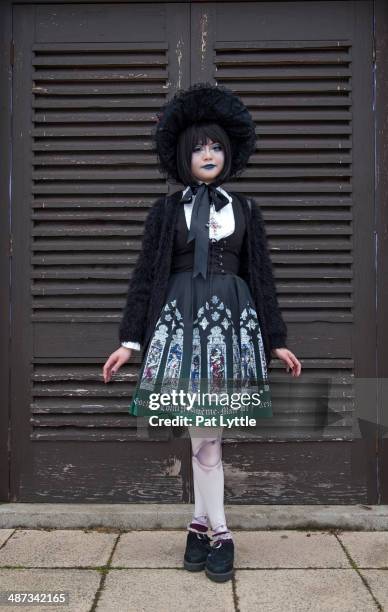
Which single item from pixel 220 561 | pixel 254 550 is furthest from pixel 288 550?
pixel 220 561

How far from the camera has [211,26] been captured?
3652 millimetres

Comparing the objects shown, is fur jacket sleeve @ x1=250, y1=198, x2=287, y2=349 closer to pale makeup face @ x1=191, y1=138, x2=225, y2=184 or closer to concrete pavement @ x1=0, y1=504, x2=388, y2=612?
pale makeup face @ x1=191, y1=138, x2=225, y2=184

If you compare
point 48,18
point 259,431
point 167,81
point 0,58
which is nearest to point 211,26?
point 167,81

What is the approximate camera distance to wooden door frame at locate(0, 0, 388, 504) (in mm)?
3631

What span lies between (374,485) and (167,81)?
267 centimetres

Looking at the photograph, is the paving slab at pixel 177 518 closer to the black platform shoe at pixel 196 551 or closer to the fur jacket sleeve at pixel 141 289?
the black platform shoe at pixel 196 551

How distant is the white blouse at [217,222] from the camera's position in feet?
9.30

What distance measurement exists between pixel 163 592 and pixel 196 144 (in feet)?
6.51

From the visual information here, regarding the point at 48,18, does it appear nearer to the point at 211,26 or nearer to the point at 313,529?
the point at 211,26

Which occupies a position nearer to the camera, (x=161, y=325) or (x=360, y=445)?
(x=161, y=325)

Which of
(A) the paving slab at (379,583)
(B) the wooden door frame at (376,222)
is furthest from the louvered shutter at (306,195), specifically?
(A) the paving slab at (379,583)

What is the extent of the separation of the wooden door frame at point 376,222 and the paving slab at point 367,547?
1.06 ft

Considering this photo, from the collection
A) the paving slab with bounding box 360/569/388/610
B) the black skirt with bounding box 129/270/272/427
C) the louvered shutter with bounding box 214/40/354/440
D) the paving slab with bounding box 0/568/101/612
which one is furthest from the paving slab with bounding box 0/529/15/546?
the paving slab with bounding box 360/569/388/610

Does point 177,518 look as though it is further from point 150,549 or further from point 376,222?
point 376,222
